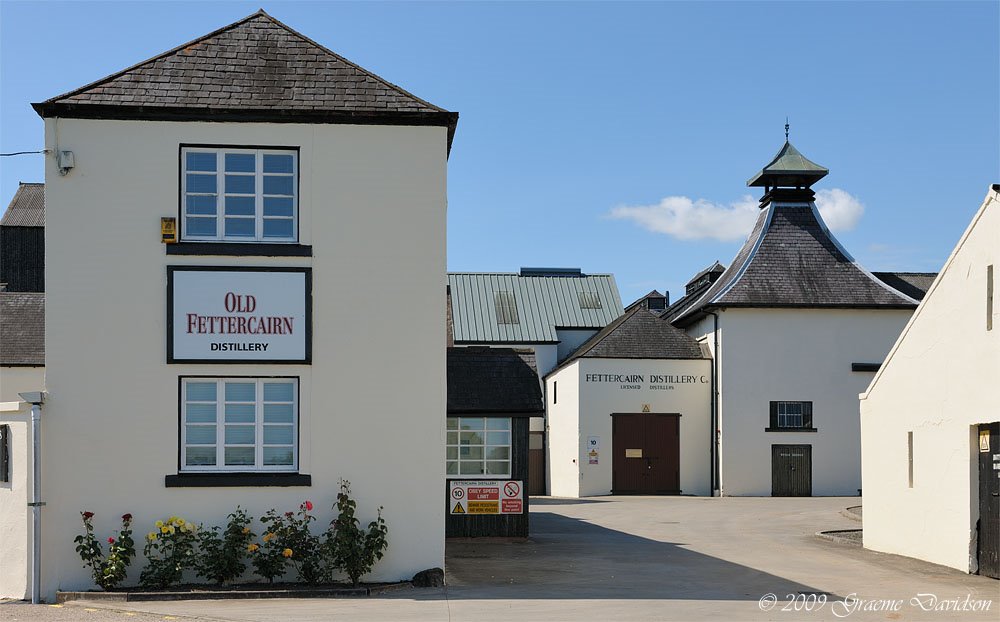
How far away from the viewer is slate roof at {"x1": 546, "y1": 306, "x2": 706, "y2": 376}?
38938 millimetres

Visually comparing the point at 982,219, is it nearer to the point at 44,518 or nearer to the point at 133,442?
the point at 133,442

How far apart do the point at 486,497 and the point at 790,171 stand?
25140mm

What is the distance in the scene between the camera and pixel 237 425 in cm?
1445

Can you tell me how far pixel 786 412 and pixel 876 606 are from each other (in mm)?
25745

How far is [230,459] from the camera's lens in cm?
1441

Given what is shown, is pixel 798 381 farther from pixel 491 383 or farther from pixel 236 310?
pixel 236 310

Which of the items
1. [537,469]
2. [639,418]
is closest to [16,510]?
[639,418]

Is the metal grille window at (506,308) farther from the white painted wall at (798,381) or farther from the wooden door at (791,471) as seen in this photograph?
the wooden door at (791,471)

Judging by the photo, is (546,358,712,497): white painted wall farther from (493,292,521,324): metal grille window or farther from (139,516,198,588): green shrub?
(139,516,198,588): green shrub

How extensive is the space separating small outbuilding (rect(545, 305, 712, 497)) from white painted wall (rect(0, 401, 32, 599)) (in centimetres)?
2578

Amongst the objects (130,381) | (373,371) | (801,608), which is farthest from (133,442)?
(801,608)

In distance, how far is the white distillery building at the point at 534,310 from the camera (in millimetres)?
48812

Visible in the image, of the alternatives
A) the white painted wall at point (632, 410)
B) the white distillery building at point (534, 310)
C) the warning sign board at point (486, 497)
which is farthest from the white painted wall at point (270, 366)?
the white distillery building at point (534, 310)

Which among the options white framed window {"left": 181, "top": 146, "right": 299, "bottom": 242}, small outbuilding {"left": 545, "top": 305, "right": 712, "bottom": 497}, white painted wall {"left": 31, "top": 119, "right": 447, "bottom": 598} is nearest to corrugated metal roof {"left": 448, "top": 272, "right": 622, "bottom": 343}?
small outbuilding {"left": 545, "top": 305, "right": 712, "bottom": 497}
